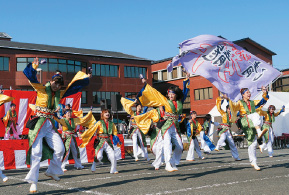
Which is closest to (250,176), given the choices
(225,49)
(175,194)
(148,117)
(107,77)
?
(175,194)

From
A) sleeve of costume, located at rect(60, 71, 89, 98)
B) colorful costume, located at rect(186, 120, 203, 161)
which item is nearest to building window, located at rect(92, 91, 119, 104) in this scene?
colorful costume, located at rect(186, 120, 203, 161)

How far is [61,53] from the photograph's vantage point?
4006 cm

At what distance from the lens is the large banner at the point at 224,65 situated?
30.6 feet

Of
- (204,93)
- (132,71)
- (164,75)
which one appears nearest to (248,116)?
(204,93)

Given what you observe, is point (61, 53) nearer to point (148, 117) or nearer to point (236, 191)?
point (148, 117)

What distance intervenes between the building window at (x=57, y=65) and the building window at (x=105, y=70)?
1512 mm

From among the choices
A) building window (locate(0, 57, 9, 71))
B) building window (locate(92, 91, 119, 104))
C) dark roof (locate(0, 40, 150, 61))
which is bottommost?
building window (locate(92, 91, 119, 104))

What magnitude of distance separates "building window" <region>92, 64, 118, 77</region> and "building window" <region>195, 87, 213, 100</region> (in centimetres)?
1098

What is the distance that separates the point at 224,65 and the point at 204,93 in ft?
119

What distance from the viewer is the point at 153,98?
8.58 metres

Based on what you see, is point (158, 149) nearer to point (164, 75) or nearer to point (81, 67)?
point (81, 67)

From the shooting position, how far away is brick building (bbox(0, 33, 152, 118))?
123ft

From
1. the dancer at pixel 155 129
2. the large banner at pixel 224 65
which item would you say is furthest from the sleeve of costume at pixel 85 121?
the large banner at pixel 224 65

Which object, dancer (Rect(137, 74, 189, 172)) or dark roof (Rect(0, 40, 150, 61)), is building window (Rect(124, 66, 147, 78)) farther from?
dancer (Rect(137, 74, 189, 172))
